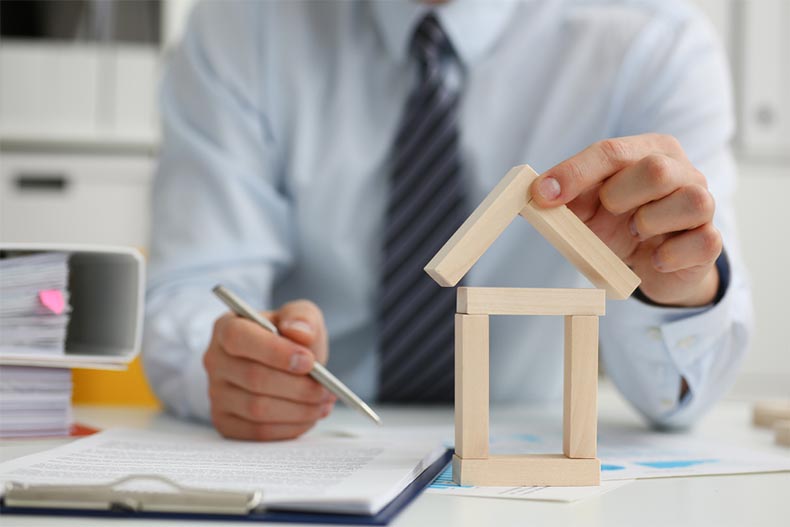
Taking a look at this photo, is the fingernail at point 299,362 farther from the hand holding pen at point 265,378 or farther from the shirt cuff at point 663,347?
the shirt cuff at point 663,347

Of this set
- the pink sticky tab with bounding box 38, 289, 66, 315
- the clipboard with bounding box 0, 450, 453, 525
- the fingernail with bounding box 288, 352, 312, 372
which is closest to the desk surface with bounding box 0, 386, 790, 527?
the clipboard with bounding box 0, 450, 453, 525

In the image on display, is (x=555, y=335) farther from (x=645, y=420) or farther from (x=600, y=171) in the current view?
(x=600, y=171)

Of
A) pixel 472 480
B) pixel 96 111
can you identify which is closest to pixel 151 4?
pixel 96 111

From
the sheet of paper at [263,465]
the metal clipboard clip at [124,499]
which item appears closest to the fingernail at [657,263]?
the sheet of paper at [263,465]

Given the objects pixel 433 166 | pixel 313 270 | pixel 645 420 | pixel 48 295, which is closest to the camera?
pixel 48 295

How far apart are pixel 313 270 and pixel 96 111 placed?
1.52 m

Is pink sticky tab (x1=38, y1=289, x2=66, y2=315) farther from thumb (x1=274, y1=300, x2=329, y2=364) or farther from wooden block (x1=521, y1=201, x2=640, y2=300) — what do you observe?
wooden block (x1=521, y1=201, x2=640, y2=300)

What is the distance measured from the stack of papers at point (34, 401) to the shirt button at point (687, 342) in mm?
631

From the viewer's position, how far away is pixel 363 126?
128cm

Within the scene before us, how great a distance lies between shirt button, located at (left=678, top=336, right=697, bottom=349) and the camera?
2.87 ft

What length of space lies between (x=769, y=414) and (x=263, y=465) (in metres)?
0.66

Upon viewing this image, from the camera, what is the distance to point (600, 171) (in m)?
0.66

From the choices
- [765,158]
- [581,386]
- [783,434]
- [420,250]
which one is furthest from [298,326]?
[765,158]

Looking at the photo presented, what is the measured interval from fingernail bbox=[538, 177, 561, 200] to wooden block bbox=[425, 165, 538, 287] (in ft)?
0.04
